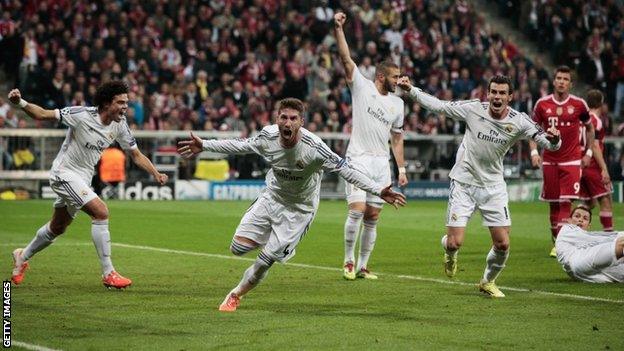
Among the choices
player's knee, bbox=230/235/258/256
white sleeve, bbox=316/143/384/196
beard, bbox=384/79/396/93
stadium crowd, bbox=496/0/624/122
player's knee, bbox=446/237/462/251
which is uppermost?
stadium crowd, bbox=496/0/624/122

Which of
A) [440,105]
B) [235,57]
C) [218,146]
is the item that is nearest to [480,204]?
[440,105]

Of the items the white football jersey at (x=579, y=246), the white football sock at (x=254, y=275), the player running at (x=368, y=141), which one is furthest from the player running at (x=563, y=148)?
the white football sock at (x=254, y=275)

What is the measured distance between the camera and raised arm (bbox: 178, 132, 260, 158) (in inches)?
435

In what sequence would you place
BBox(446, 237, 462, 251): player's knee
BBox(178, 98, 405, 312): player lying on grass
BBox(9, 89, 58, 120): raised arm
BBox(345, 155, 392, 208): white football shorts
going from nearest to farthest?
BBox(178, 98, 405, 312): player lying on grass, BBox(9, 89, 58, 120): raised arm, BBox(446, 237, 462, 251): player's knee, BBox(345, 155, 392, 208): white football shorts

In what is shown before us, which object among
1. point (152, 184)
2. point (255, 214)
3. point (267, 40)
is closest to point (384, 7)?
point (267, 40)

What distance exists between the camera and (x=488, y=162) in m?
13.1

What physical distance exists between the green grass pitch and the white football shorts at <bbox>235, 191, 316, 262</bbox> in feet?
2.11

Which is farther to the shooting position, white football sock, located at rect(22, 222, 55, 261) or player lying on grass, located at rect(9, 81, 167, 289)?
white football sock, located at rect(22, 222, 55, 261)

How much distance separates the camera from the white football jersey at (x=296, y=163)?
37.0 feet

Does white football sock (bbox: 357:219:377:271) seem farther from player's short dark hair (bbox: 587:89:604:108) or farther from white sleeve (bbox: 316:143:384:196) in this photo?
player's short dark hair (bbox: 587:89:604:108)

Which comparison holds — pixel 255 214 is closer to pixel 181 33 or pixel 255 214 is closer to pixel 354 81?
pixel 354 81

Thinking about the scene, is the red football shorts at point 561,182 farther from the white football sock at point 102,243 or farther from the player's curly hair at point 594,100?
the white football sock at point 102,243

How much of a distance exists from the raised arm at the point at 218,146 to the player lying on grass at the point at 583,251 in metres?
4.26

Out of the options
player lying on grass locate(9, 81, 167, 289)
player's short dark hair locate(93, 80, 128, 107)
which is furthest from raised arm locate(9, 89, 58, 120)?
player's short dark hair locate(93, 80, 128, 107)
